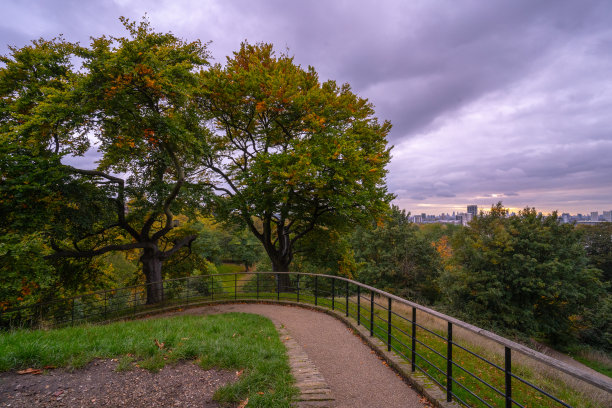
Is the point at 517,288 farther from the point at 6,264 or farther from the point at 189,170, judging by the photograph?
the point at 6,264

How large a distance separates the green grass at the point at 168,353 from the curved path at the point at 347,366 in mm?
726

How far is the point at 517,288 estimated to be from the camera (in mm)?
17609

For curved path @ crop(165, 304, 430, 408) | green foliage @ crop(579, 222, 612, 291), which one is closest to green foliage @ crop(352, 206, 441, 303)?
curved path @ crop(165, 304, 430, 408)

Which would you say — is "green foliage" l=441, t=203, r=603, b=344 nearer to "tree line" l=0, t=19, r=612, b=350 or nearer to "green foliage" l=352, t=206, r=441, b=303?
"tree line" l=0, t=19, r=612, b=350

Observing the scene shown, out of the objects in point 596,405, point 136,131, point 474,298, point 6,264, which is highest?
point 136,131

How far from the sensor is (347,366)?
487cm

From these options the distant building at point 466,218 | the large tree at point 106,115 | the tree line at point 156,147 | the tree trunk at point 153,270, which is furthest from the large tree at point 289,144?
the distant building at point 466,218

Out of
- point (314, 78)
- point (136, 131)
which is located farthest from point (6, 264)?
point (314, 78)

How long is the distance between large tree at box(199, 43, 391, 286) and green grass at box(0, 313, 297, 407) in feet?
20.6

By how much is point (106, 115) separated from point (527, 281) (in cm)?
2203

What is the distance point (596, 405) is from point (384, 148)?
36.7ft

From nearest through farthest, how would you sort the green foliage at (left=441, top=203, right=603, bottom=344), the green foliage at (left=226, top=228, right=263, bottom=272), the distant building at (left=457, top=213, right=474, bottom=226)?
the green foliage at (left=441, top=203, right=603, bottom=344)
the distant building at (left=457, top=213, right=474, bottom=226)
the green foliage at (left=226, top=228, right=263, bottom=272)

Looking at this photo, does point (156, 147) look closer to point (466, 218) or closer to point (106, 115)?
point (106, 115)

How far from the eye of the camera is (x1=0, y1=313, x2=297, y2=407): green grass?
356cm
